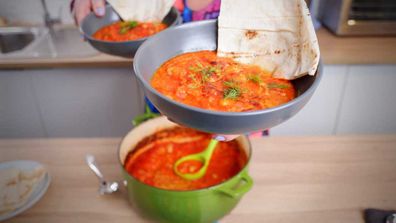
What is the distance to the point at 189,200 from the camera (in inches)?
24.5

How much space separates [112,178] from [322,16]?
1416 mm

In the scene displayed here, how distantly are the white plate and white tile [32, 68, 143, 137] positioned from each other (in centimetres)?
69

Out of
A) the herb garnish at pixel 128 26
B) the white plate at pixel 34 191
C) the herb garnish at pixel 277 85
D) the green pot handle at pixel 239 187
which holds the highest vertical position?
the herb garnish at pixel 128 26

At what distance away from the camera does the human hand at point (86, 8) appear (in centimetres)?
84

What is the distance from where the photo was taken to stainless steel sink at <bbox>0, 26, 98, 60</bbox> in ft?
4.17

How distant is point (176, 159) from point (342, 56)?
0.98 m

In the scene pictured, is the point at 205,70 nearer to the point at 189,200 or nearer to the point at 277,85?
the point at 277,85

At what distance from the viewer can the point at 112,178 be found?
0.84 m

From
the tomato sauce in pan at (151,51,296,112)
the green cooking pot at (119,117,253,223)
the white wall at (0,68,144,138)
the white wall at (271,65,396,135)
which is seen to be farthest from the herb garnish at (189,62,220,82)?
the white wall at (0,68,144,138)

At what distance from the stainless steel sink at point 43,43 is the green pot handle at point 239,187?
941 millimetres

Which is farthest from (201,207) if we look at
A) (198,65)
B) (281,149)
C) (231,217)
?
(281,149)

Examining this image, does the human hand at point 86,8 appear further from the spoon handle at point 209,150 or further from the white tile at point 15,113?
the spoon handle at point 209,150

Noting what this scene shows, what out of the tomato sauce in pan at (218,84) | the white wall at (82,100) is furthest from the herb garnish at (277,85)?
the white wall at (82,100)

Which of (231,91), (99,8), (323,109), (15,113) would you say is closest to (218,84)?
(231,91)
